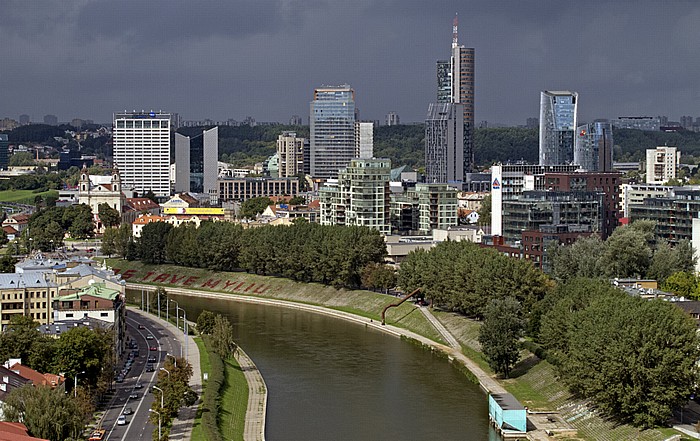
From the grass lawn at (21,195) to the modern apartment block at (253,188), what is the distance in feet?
61.3

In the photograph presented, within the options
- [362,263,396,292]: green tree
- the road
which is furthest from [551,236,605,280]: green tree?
the road

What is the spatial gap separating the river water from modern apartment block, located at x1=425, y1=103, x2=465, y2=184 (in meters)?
76.3

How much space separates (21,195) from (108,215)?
136 ft

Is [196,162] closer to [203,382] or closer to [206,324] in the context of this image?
[206,324]

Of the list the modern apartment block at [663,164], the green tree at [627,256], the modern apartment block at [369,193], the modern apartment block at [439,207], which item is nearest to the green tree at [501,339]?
the green tree at [627,256]

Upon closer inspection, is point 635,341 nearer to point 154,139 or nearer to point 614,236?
point 614,236

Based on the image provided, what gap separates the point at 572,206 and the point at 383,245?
10.8 m

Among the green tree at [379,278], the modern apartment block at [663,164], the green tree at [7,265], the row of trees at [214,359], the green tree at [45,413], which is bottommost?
the row of trees at [214,359]

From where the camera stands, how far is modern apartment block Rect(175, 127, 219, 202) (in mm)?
131125

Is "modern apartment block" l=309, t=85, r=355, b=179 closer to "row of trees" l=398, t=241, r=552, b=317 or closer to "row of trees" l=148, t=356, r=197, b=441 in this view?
"row of trees" l=398, t=241, r=552, b=317

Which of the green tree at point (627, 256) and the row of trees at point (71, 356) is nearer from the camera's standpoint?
the row of trees at point (71, 356)

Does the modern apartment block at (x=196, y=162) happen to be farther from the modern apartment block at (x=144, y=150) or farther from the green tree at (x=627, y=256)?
the green tree at (x=627, y=256)

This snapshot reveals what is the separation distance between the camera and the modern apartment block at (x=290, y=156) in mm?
148625

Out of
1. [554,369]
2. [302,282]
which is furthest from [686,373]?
[302,282]
